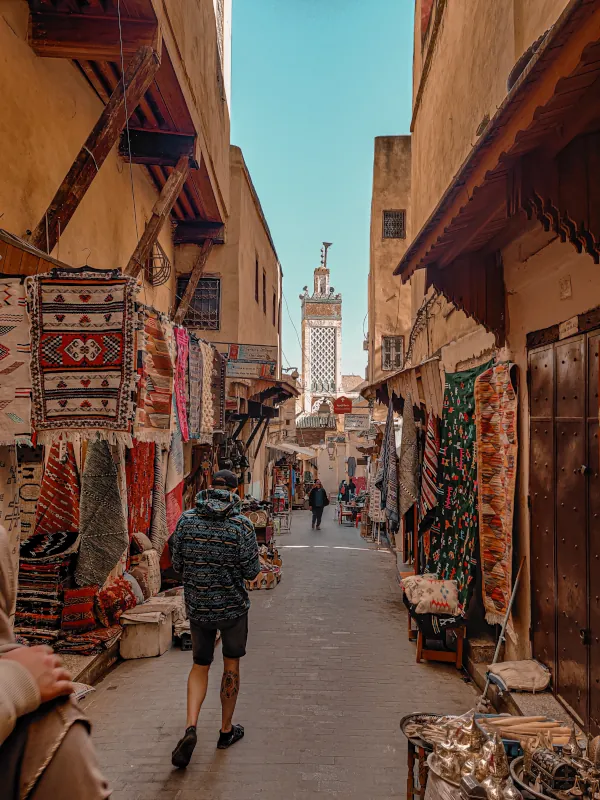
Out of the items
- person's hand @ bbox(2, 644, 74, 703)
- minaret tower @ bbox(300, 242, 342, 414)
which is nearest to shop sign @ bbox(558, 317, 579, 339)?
person's hand @ bbox(2, 644, 74, 703)

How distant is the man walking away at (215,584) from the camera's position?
385 cm

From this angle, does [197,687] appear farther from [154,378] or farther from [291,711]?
[154,378]

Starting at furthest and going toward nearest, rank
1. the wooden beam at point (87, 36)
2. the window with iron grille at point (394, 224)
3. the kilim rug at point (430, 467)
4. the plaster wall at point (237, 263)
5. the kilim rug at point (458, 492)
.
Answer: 1. the window with iron grille at point (394, 224)
2. the plaster wall at point (237, 263)
3. the kilim rug at point (430, 467)
4. the kilim rug at point (458, 492)
5. the wooden beam at point (87, 36)

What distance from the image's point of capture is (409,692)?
16.2 feet

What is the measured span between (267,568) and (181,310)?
4.94 metres

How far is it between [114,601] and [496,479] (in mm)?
3877

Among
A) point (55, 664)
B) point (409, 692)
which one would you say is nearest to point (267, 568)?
point (409, 692)

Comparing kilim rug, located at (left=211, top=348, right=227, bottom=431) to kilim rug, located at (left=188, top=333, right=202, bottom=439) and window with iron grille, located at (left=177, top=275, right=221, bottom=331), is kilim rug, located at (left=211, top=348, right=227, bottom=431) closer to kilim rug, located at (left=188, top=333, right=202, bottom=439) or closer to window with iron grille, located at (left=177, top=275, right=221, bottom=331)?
kilim rug, located at (left=188, top=333, right=202, bottom=439)

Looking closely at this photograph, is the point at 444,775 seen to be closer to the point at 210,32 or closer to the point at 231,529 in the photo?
the point at 231,529

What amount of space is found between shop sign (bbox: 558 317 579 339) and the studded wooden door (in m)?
0.05

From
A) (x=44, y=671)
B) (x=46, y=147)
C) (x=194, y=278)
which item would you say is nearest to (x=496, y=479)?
(x=44, y=671)

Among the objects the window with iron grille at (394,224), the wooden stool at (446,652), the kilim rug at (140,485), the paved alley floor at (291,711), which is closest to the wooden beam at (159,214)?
the kilim rug at (140,485)

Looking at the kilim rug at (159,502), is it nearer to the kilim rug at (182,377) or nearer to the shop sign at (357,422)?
the kilim rug at (182,377)

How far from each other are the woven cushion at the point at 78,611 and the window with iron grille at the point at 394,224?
17.0 metres
